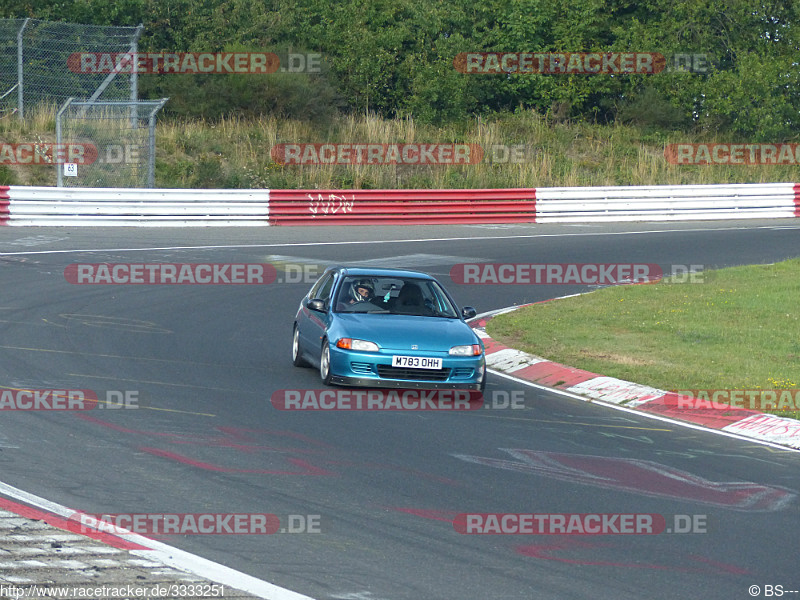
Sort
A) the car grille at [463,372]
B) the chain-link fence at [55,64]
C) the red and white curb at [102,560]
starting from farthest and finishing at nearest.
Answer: the chain-link fence at [55,64] < the car grille at [463,372] < the red and white curb at [102,560]

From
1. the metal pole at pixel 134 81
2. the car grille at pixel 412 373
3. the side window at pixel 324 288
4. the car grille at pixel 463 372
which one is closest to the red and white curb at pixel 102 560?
the car grille at pixel 412 373

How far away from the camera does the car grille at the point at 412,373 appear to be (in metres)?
11.0

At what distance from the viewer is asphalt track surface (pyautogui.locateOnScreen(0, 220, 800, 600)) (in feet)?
19.9

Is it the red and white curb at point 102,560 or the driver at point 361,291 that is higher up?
the driver at point 361,291

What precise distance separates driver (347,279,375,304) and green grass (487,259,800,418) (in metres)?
2.56

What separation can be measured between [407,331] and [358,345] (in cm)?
59

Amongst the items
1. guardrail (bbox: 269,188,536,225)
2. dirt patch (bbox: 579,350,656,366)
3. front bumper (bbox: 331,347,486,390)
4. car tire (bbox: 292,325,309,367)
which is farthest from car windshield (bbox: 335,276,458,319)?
guardrail (bbox: 269,188,536,225)

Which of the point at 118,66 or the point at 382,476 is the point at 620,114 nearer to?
the point at 118,66

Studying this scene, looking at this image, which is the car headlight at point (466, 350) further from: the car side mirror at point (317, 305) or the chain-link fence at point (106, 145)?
the chain-link fence at point (106, 145)

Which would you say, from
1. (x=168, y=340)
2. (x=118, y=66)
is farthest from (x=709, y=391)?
(x=118, y=66)

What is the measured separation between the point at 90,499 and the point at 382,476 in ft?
6.81

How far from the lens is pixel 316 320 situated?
39.8ft

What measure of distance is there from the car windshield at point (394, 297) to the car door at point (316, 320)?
21 cm

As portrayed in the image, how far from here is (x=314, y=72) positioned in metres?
39.6
